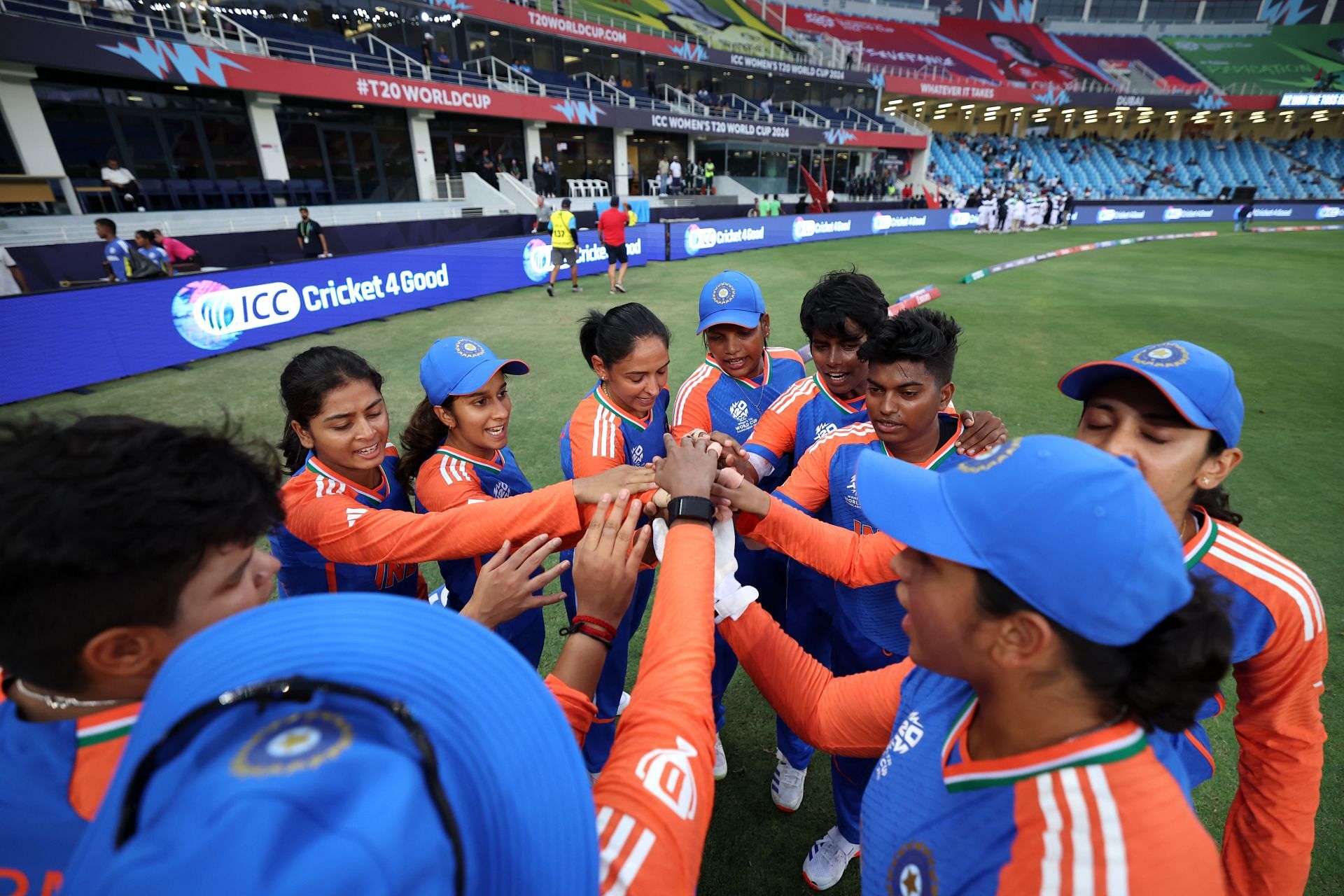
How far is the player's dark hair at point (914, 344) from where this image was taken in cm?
240

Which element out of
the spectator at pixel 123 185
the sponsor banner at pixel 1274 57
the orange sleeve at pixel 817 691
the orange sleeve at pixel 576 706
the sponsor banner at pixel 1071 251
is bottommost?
the sponsor banner at pixel 1071 251

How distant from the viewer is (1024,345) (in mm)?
9242

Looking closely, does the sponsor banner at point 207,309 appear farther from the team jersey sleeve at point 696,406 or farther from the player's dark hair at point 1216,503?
the player's dark hair at point 1216,503

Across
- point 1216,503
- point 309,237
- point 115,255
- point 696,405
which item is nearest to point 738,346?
point 696,405

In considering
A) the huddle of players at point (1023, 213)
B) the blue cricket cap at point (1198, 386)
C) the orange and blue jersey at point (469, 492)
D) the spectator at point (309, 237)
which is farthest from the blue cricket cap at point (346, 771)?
the huddle of players at point (1023, 213)

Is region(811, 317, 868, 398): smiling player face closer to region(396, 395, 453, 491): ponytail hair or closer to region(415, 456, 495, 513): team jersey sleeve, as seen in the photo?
region(415, 456, 495, 513): team jersey sleeve

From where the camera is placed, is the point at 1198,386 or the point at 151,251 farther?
the point at 151,251

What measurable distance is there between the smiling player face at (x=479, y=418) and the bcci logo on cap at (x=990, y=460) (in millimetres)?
2105

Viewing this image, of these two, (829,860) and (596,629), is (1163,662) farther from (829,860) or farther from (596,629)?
(829,860)

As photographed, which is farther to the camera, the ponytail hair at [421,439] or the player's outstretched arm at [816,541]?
the ponytail hair at [421,439]

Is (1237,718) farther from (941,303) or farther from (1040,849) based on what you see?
(941,303)

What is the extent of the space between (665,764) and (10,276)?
14308 mm

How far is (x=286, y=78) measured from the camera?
18484mm

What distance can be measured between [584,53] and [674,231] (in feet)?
71.1
